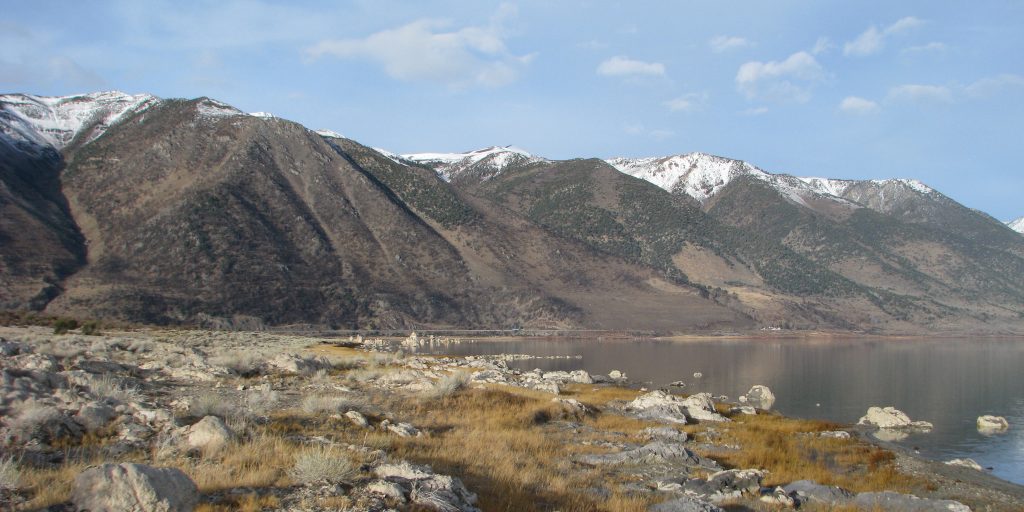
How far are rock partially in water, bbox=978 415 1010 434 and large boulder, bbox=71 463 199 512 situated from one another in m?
35.1

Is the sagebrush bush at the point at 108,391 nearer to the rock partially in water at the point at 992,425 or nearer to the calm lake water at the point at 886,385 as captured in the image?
the calm lake water at the point at 886,385

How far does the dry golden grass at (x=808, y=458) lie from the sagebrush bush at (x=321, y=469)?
8.11 metres

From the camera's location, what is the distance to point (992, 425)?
3178cm

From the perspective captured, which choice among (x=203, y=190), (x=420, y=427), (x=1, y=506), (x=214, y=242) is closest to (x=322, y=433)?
(x=420, y=427)

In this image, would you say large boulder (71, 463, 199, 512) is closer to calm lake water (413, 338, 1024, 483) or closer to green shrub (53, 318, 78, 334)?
calm lake water (413, 338, 1024, 483)

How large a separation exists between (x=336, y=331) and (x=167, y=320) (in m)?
24.2

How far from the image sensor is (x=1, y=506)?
18.7ft

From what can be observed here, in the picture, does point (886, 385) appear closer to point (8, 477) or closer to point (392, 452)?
point (392, 452)

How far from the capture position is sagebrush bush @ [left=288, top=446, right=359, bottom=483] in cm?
736

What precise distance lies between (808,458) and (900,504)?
5.45 m

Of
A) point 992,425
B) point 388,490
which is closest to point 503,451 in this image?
point 388,490

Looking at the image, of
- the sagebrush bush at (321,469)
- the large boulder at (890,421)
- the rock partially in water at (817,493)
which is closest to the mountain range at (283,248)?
the large boulder at (890,421)

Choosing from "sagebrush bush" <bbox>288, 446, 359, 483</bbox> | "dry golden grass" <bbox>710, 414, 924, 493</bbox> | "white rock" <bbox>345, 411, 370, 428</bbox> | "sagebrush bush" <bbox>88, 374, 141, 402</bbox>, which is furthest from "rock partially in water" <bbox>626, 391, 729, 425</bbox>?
"sagebrush bush" <bbox>288, 446, 359, 483</bbox>

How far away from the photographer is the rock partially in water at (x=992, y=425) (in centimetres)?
3116
